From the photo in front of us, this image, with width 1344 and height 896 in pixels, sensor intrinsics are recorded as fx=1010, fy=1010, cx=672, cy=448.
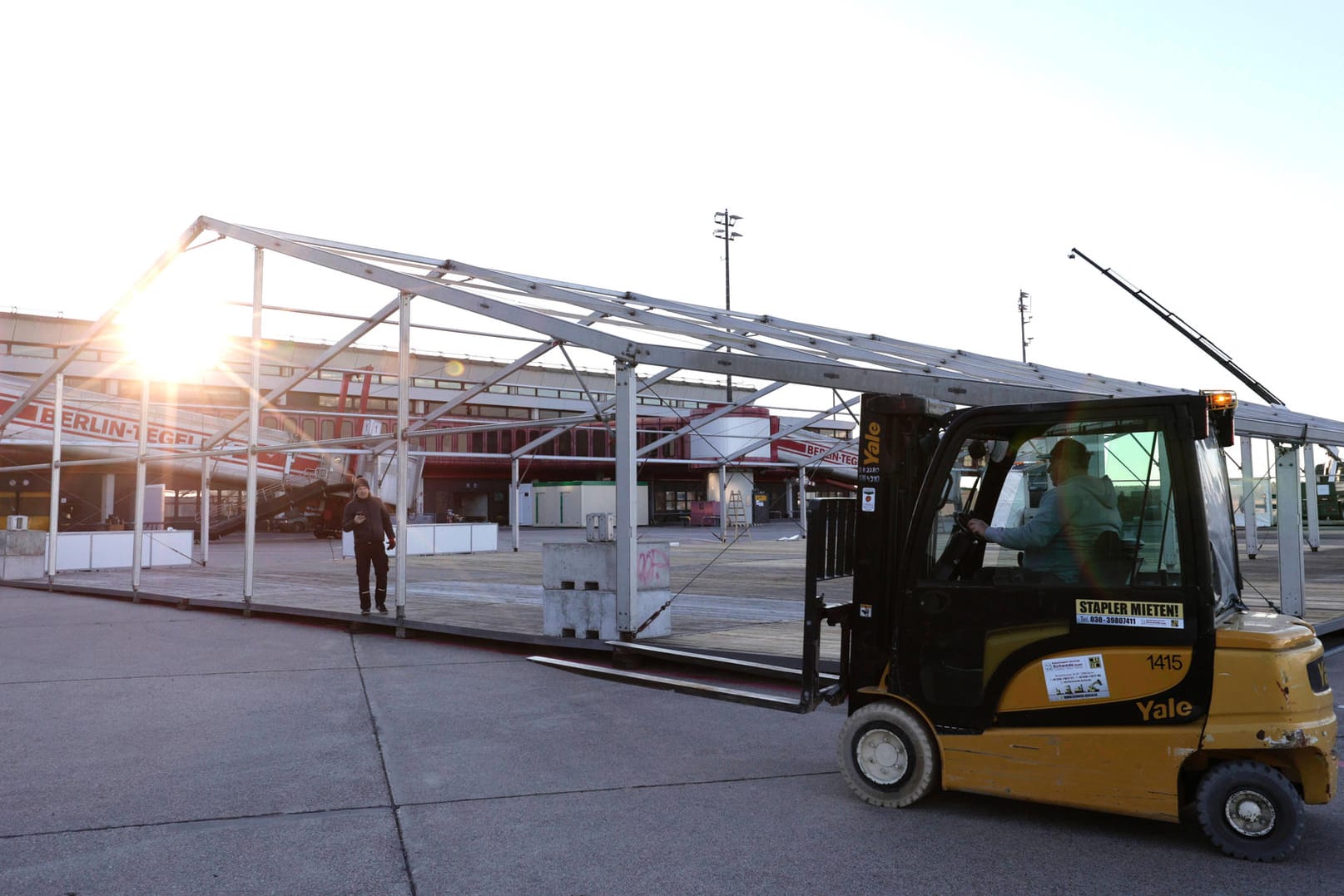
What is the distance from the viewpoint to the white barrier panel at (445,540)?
88.6 feet

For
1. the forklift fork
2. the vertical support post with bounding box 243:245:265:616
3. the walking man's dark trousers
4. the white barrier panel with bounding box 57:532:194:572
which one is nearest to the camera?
the forklift fork

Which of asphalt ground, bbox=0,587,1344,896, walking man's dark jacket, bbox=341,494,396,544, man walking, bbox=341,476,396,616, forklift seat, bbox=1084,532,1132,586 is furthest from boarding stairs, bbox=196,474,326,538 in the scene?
forklift seat, bbox=1084,532,1132,586

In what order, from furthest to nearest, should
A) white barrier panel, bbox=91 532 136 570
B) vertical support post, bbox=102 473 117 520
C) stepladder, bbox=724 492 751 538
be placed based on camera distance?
vertical support post, bbox=102 473 117 520 → stepladder, bbox=724 492 751 538 → white barrier panel, bbox=91 532 136 570

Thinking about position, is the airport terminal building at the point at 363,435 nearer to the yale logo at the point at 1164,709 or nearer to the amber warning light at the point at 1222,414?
the amber warning light at the point at 1222,414

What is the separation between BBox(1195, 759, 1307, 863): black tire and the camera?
166 inches

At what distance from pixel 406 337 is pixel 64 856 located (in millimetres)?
7479

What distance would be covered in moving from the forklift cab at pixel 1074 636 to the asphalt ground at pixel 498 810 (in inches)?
12.4

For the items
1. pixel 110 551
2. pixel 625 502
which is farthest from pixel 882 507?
pixel 110 551

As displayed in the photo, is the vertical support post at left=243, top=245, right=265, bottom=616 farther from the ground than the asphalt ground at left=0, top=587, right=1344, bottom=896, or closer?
farther from the ground

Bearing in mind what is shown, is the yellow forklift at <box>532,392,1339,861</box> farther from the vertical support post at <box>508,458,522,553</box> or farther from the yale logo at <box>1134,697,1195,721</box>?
the vertical support post at <box>508,458,522,553</box>

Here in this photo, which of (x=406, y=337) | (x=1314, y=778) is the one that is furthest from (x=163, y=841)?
(x=406, y=337)

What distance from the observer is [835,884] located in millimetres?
4078

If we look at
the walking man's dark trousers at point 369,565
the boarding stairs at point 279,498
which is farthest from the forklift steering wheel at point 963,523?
the boarding stairs at point 279,498

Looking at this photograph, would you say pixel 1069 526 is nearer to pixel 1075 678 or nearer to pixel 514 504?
pixel 1075 678
